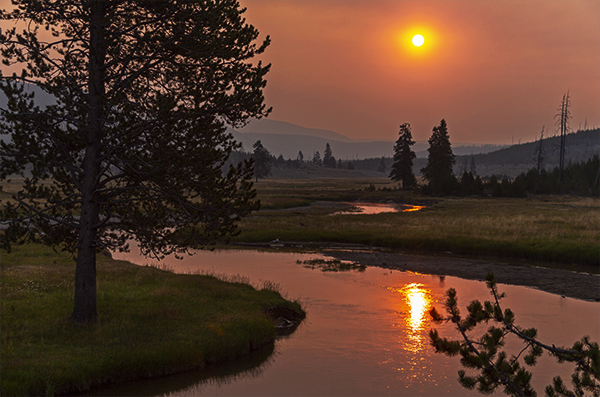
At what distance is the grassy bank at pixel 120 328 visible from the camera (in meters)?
12.8

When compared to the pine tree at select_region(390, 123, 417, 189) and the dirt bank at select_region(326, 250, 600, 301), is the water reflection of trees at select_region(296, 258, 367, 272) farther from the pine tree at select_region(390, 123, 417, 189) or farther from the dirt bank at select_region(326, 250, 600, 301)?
the pine tree at select_region(390, 123, 417, 189)

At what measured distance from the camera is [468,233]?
145 feet

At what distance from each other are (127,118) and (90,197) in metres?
2.60

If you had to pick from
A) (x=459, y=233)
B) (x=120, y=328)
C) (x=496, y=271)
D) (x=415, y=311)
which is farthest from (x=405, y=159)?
(x=120, y=328)

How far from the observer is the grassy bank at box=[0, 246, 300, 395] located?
12.8 metres

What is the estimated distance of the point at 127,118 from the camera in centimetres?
1527

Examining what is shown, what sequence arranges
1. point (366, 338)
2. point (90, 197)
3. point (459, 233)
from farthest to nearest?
point (459, 233) < point (366, 338) < point (90, 197)

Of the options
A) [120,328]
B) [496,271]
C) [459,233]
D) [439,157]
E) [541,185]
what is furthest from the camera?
[439,157]

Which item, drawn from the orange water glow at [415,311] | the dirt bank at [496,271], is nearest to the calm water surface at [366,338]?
the orange water glow at [415,311]

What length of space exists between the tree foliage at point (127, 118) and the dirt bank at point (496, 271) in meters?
19.1

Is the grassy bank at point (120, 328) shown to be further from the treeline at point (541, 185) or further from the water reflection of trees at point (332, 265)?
the treeline at point (541, 185)

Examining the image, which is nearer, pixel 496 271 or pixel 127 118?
pixel 127 118

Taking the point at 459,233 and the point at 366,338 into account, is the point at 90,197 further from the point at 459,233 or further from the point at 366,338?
the point at 459,233

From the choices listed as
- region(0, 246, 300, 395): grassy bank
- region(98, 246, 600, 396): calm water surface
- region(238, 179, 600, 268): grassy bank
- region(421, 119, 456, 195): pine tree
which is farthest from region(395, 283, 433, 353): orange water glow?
region(421, 119, 456, 195): pine tree
